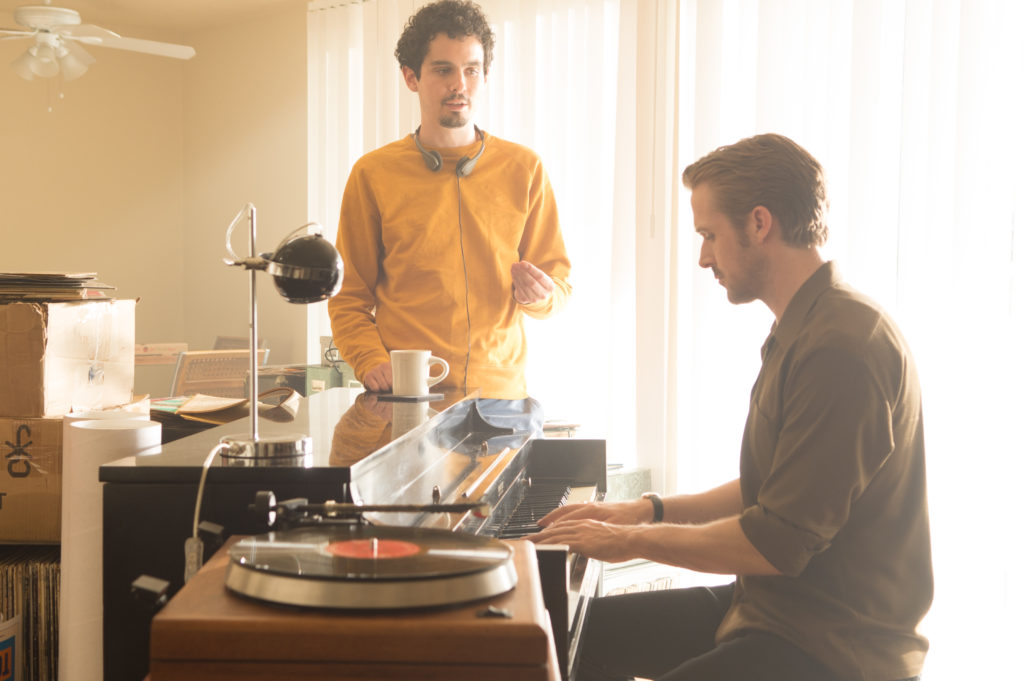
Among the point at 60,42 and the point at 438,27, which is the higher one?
the point at 60,42

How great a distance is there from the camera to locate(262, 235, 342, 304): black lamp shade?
51.1 inches

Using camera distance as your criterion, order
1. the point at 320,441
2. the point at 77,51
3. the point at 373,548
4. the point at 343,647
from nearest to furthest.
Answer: the point at 343,647 → the point at 373,548 → the point at 320,441 → the point at 77,51

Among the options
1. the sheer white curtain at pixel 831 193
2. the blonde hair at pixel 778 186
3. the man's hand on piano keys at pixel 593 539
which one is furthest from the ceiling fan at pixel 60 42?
the man's hand on piano keys at pixel 593 539

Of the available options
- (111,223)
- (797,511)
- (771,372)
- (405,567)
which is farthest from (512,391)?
(111,223)

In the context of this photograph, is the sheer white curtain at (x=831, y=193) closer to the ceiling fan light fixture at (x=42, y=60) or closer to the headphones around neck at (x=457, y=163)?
the headphones around neck at (x=457, y=163)

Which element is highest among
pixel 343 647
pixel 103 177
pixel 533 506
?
pixel 103 177

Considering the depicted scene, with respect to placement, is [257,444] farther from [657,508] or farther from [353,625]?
[657,508]

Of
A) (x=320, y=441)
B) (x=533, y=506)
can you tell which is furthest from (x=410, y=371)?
(x=320, y=441)

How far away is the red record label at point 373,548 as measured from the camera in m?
0.93

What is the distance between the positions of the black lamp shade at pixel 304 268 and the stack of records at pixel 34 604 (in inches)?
42.6

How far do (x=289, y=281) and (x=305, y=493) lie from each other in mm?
302

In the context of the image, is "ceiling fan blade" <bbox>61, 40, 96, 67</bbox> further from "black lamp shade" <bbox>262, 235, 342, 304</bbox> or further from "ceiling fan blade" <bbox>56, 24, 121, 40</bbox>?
"black lamp shade" <bbox>262, 235, 342, 304</bbox>

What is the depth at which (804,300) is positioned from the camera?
63.3 inches

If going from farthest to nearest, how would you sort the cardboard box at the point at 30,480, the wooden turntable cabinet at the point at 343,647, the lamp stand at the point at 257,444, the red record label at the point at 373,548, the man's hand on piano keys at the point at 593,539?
1. the cardboard box at the point at 30,480
2. the man's hand on piano keys at the point at 593,539
3. the lamp stand at the point at 257,444
4. the red record label at the point at 373,548
5. the wooden turntable cabinet at the point at 343,647
